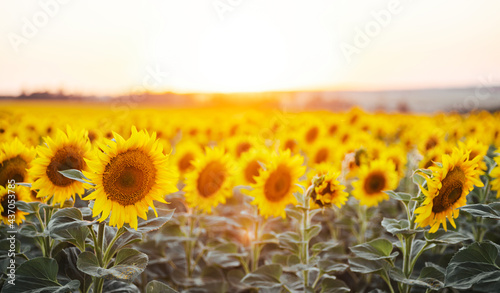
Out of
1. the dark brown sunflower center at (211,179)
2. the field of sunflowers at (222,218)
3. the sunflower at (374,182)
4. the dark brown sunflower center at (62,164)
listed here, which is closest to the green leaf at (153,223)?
the field of sunflowers at (222,218)

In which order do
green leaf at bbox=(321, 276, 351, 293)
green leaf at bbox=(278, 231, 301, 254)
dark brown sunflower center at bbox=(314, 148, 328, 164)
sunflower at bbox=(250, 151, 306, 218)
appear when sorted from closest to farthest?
green leaf at bbox=(321, 276, 351, 293), green leaf at bbox=(278, 231, 301, 254), sunflower at bbox=(250, 151, 306, 218), dark brown sunflower center at bbox=(314, 148, 328, 164)

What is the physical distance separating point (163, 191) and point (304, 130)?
4.79m

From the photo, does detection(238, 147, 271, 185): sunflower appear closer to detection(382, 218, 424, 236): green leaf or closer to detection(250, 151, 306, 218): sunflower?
detection(250, 151, 306, 218): sunflower

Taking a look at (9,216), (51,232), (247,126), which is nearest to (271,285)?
(51,232)

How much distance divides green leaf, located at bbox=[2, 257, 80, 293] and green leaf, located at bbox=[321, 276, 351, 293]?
6.38ft

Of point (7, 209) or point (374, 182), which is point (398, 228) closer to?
point (374, 182)

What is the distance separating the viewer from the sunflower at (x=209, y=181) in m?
3.97

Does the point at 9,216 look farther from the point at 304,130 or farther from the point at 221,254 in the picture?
the point at 304,130

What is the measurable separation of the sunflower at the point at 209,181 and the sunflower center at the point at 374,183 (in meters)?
1.63

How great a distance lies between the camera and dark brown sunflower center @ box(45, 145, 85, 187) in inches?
97.6

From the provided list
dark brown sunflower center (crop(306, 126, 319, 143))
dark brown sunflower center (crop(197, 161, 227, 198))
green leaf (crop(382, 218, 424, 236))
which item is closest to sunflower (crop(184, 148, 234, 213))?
dark brown sunflower center (crop(197, 161, 227, 198))

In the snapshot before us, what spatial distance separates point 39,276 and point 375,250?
2352mm

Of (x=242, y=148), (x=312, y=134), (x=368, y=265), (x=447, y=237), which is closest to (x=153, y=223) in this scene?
(x=368, y=265)

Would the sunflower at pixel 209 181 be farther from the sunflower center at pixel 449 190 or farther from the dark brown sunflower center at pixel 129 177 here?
the sunflower center at pixel 449 190
